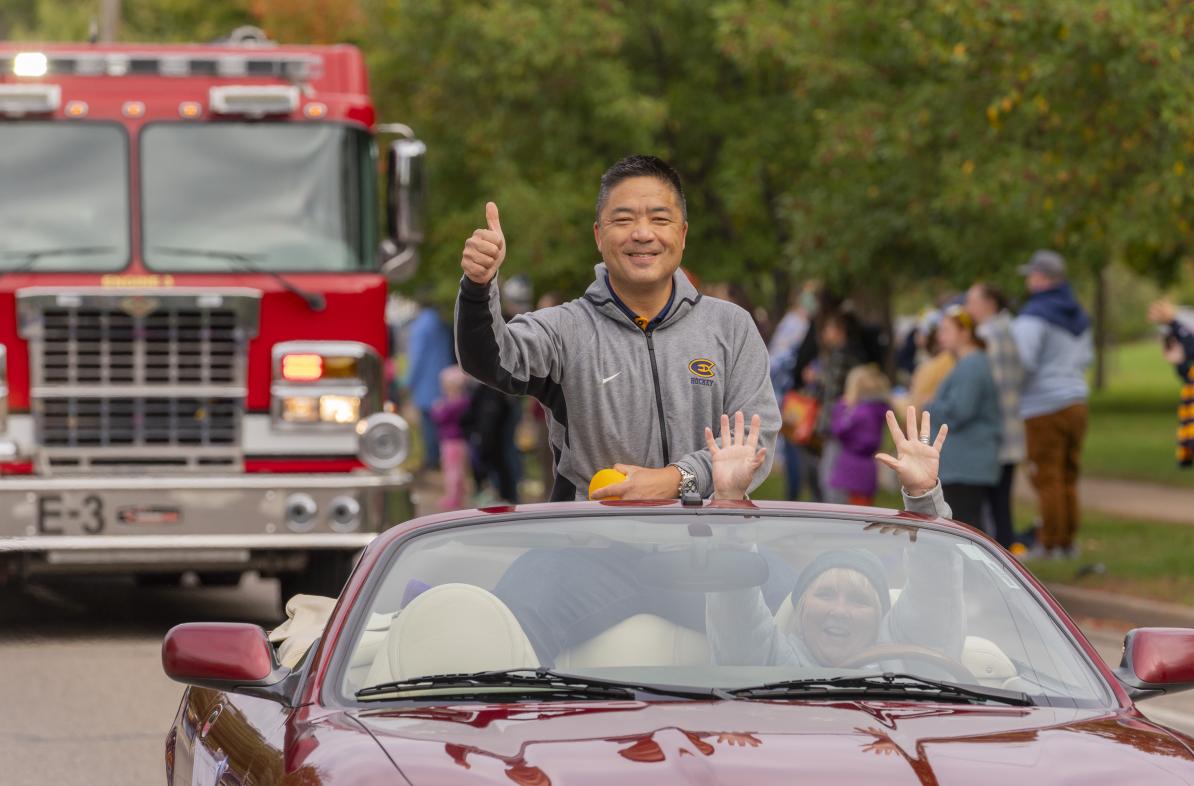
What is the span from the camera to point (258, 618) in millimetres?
12406

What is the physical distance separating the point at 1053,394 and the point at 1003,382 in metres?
0.49

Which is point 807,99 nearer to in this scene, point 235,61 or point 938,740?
point 235,61

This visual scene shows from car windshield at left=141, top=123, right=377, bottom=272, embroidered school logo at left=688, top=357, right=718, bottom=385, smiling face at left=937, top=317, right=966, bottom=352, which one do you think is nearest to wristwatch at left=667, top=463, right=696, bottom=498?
embroidered school logo at left=688, top=357, right=718, bottom=385

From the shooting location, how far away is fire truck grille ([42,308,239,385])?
11.4 meters

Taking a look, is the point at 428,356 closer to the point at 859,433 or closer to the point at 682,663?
the point at 859,433

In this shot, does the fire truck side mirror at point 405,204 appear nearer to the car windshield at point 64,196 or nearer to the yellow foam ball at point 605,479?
the car windshield at point 64,196

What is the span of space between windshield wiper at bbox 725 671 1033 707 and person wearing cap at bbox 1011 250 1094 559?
10.5m

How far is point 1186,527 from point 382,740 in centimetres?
1451

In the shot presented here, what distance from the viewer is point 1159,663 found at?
15.3ft

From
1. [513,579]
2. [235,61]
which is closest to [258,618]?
[235,61]

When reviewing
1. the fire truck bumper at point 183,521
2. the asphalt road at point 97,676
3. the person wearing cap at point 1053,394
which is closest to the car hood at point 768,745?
the asphalt road at point 97,676

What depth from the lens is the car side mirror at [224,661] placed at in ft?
15.3

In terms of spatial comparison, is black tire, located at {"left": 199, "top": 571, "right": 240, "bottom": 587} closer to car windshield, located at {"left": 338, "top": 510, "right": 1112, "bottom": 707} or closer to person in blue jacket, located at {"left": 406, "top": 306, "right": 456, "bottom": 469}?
person in blue jacket, located at {"left": 406, "top": 306, "right": 456, "bottom": 469}

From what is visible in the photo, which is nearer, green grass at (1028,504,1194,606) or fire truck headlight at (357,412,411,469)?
fire truck headlight at (357,412,411,469)
